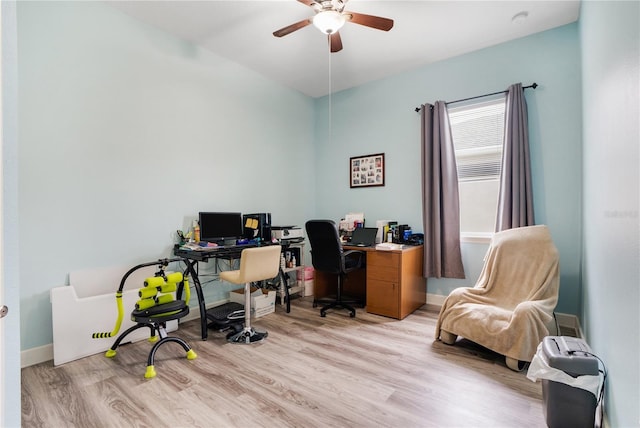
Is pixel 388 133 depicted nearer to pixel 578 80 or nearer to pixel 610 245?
pixel 578 80

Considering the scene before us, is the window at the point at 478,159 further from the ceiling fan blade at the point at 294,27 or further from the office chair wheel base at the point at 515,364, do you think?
the ceiling fan blade at the point at 294,27

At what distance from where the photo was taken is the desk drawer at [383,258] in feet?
10.5

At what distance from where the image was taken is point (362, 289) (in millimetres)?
4016

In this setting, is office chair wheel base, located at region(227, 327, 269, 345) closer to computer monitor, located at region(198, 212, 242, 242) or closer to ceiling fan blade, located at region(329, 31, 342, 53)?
computer monitor, located at region(198, 212, 242, 242)

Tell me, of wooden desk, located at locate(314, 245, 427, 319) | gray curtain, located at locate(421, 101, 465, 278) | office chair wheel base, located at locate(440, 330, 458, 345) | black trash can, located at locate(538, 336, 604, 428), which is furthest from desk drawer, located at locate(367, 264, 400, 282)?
black trash can, located at locate(538, 336, 604, 428)

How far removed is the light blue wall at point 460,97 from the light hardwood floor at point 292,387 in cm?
147

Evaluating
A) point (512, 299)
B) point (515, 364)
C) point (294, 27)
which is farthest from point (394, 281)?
point (294, 27)

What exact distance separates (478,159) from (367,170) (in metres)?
1.39

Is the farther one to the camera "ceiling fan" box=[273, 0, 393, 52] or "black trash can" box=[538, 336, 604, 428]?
"ceiling fan" box=[273, 0, 393, 52]

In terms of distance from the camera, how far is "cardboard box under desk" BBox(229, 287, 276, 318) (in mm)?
3355

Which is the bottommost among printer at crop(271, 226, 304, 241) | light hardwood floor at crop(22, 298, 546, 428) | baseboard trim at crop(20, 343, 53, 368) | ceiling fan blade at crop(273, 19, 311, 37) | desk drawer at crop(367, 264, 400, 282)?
light hardwood floor at crop(22, 298, 546, 428)

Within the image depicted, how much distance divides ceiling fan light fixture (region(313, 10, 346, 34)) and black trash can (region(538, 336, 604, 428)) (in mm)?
2530

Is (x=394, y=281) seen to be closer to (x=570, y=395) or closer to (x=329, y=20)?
(x=570, y=395)

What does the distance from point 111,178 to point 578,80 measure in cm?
435
